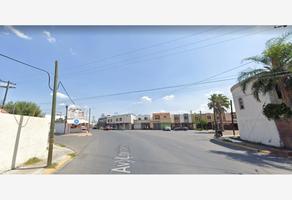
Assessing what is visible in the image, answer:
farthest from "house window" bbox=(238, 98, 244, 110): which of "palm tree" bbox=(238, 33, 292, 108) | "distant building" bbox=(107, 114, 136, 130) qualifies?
"distant building" bbox=(107, 114, 136, 130)

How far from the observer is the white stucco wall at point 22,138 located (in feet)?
22.5

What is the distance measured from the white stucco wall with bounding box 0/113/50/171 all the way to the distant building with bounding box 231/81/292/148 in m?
17.1

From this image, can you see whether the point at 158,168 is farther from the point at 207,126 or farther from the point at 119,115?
the point at 119,115

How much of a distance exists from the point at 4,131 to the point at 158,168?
6265mm

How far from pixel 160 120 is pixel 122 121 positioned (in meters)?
17.8

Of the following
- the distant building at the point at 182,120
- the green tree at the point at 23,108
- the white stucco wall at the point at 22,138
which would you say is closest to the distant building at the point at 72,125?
the green tree at the point at 23,108

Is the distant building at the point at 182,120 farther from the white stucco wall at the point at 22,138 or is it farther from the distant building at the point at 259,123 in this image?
the white stucco wall at the point at 22,138

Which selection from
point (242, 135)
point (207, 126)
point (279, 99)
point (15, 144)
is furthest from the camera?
point (207, 126)

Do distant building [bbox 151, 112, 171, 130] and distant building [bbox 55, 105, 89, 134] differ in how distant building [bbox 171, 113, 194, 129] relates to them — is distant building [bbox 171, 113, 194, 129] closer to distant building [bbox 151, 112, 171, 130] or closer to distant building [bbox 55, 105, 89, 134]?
distant building [bbox 151, 112, 171, 130]

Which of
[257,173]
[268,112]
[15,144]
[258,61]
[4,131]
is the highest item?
[258,61]

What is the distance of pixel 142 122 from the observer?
74.1 m
